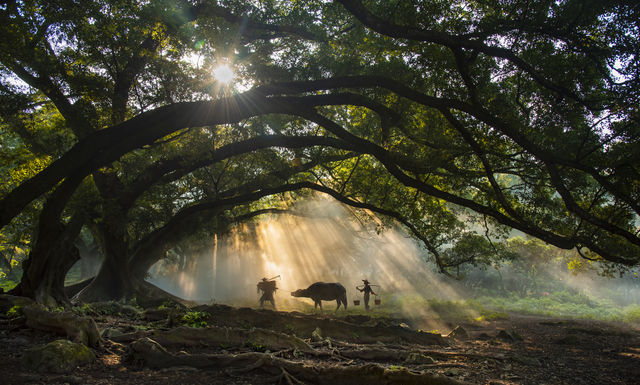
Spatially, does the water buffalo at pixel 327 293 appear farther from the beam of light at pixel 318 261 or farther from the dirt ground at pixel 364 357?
the beam of light at pixel 318 261

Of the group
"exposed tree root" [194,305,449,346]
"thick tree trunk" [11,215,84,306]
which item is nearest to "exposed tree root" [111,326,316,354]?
"exposed tree root" [194,305,449,346]

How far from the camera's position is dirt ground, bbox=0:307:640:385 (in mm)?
4656

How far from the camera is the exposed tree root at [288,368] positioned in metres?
4.42

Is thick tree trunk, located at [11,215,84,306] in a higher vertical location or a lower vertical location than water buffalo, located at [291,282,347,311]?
higher

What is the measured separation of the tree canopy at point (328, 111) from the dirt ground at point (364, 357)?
2.30 m

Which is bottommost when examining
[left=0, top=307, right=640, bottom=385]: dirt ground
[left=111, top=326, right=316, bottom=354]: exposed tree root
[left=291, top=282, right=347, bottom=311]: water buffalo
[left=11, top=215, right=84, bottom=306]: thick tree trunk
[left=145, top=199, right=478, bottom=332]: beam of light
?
→ [left=0, top=307, right=640, bottom=385]: dirt ground

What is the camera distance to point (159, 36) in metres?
10.3

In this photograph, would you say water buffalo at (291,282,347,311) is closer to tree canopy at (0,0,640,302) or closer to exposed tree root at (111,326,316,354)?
tree canopy at (0,0,640,302)

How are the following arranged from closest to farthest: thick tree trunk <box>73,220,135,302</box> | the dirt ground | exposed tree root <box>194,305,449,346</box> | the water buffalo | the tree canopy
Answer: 1. the dirt ground
2. the tree canopy
3. exposed tree root <box>194,305,449,346</box>
4. thick tree trunk <box>73,220,135,302</box>
5. the water buffalo

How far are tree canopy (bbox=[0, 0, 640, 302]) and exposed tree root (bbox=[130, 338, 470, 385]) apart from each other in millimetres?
4147

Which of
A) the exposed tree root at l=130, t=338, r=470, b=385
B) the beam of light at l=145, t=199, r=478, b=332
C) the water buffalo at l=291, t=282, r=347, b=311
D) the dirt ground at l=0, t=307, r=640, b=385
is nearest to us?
the exposed tree root at l=130, t=338, r=470, b=385

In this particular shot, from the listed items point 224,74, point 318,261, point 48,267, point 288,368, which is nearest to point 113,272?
point 48,267

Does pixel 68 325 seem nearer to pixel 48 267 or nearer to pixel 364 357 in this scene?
pixel 48 267

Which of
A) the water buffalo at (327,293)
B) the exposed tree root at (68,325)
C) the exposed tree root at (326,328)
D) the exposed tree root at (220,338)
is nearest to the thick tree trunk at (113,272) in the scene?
the exposed tree root at (326,328)
